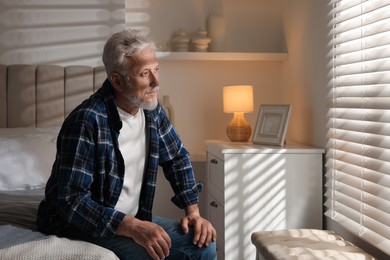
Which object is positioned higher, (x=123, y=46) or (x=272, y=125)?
Answer: (x=123, y=46)

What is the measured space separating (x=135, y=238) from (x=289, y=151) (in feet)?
4.68

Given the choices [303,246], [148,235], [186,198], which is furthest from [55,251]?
[303,246]

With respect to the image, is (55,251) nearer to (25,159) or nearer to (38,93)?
(25,159)

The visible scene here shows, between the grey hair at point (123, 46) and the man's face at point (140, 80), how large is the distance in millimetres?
22

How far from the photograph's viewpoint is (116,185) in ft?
6.46

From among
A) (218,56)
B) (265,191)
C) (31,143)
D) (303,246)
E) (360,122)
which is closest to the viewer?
(303,246)

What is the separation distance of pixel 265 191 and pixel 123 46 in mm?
1339

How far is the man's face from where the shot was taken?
2.06 m

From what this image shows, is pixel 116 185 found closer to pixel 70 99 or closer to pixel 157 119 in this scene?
pixel 157 119

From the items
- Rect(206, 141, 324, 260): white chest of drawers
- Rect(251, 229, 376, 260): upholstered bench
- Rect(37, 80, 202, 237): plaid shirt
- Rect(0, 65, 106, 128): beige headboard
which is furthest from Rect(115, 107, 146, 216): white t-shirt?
Rect(0, 65, 106, 128): beige headboard

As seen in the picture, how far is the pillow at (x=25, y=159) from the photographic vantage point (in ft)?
9.99

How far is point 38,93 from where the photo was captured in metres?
3.64

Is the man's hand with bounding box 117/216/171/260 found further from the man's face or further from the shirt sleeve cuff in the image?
the man's face

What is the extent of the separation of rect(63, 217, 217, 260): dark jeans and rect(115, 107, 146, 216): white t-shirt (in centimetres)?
15
